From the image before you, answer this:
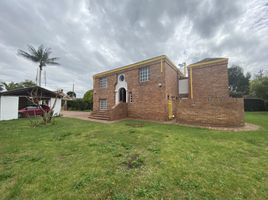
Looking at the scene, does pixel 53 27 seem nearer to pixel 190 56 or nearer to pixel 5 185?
pixel 5 185

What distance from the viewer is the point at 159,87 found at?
450 inches

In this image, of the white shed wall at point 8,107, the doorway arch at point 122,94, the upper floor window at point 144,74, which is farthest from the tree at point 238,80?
the white shed wall at point 8,107

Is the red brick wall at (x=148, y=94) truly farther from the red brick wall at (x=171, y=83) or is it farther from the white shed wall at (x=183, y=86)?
the white shed wall at (x=183, y=86)

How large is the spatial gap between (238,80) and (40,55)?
45770 millimetres

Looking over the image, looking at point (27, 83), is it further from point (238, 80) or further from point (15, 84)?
point (238, 80)

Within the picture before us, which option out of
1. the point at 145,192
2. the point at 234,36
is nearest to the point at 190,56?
the point at 234,36

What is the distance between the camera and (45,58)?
2494cm

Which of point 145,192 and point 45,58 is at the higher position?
point 45,58

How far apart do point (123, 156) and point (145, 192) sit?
66.5 inches

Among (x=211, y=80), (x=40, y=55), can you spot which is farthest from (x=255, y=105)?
(x=40, y=55)

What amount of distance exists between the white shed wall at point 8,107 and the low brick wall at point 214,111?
16.1 meters

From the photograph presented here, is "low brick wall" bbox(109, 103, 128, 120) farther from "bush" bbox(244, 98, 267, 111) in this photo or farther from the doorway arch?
"bush" bbox(244, 98, 267, 111)

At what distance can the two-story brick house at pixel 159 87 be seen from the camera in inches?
449

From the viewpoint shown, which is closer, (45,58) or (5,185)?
(5,185)
